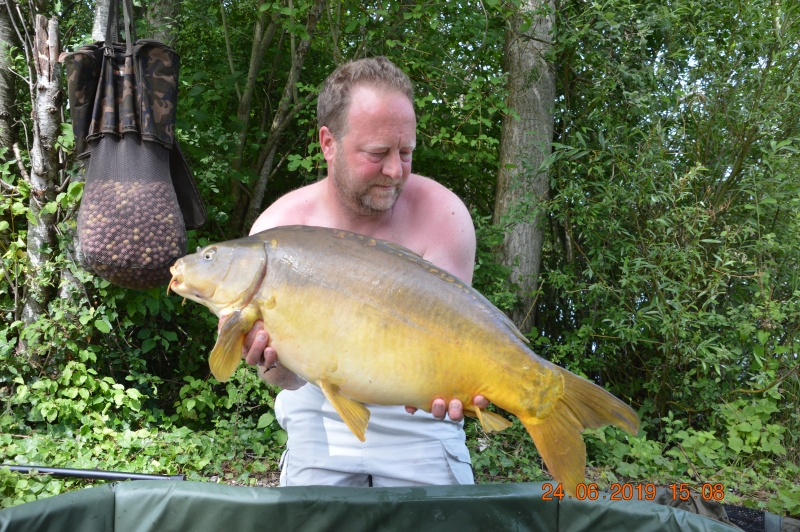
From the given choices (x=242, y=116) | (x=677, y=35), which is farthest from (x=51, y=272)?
(x=677, y=35)

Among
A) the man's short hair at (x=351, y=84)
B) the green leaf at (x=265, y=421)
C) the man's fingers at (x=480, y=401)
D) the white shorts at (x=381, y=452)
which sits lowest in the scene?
the green leaf at (x=265, y=421)

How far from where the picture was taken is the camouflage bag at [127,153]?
6.18 feet

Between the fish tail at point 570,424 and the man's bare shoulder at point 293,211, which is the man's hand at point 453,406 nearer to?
the fish tail at point 570,424

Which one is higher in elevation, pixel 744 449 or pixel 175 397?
pixel 744 449

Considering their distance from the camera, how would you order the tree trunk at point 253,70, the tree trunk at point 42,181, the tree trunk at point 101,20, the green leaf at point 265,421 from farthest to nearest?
1. the tree trunk at point 253,70
2. the green leaf at point 265,421
3. the tree trunk at point 42,181
4. the tree trunk at point 101,20

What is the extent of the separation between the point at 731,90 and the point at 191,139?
287 centimetres

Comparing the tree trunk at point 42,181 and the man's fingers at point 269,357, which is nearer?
the man's fingers at point 269,357

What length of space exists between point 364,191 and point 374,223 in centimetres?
18

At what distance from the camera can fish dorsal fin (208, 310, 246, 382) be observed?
1396mm

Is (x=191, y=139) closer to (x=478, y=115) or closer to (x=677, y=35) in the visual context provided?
(x=478, y=115)

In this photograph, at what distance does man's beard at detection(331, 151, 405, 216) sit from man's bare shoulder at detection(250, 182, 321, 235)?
0.20 metres

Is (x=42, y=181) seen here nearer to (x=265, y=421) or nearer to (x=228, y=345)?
(x=265, y=421)

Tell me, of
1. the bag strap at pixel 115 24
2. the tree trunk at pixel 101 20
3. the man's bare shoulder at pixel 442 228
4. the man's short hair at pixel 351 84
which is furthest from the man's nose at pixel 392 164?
the tree trunk at pixel 101 20

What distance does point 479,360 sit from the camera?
4.55ft
